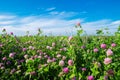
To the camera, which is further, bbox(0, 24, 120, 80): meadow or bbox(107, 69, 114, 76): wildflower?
bbox(0, 24, 120, 80): meadow

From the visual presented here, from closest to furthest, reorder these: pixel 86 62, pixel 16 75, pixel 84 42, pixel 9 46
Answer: pixel 86 62 → pixel 16 75 → pixel 84 42 → pixel 9 46

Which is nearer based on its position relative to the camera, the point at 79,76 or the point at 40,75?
the point at 79,76

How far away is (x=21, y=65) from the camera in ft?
24.6

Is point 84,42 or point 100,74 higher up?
point 84,42

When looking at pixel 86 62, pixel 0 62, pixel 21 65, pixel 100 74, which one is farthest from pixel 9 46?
pixel 100 74

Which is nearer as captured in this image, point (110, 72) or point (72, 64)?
point (110, 72)

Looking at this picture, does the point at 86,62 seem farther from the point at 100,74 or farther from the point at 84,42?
the point at 84,42

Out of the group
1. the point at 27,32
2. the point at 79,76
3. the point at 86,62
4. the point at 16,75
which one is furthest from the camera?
the point at 27,32

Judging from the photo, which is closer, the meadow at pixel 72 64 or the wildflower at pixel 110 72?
the wildflower at pixel 110 72

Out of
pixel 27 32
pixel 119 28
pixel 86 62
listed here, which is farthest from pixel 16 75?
pixel 27 32

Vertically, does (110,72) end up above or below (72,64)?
below

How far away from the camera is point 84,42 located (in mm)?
7801

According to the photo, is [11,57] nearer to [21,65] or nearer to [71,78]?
[21,65]

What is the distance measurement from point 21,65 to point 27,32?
6.42 meters
